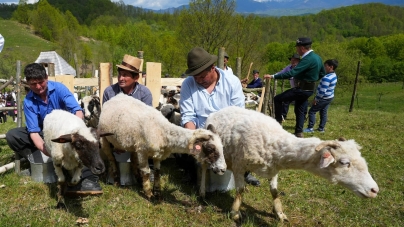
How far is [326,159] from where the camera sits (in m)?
3.21

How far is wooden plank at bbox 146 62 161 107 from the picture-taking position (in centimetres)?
680

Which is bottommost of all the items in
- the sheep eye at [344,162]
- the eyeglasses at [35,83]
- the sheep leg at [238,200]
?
the sheep leg at [238,200]

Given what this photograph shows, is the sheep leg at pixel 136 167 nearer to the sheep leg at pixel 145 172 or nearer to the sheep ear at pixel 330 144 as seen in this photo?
the sheep leg at pixel 145 172

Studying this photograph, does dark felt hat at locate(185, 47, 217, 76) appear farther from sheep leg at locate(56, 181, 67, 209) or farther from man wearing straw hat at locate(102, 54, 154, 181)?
sheep leg at locate(56, 181, 67, 209)

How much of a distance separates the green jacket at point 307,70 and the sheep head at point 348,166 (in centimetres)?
366

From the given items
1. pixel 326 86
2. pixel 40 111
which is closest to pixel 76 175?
pixel 40 111

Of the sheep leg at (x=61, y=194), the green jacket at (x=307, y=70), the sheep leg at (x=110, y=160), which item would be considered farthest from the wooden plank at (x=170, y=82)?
the sheep leg at (x=61, y=194)

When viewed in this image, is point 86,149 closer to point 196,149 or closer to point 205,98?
point 196,149

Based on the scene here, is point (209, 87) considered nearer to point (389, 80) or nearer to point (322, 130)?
point (322, 130)

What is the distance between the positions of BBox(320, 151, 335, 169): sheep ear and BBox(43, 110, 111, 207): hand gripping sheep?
273cm

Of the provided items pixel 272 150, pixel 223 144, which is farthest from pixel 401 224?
pixel 223 144

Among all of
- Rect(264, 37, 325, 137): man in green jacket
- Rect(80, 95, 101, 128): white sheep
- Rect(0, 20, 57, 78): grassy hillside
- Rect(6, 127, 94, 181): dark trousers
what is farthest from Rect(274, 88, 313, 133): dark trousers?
Rect(0, 20, 57, 78): grassy hillside

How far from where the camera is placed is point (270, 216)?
4367 mm

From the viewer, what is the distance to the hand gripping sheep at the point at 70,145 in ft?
12.7
